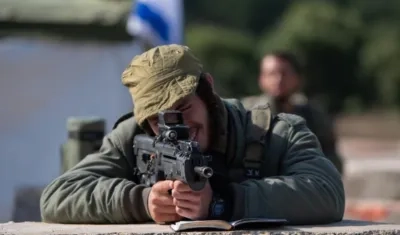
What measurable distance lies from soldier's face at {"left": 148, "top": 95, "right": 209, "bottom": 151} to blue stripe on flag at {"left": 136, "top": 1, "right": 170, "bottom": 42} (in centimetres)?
553

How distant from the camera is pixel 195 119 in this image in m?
4.34

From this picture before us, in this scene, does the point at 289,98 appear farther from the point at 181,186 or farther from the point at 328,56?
the point at 328,56

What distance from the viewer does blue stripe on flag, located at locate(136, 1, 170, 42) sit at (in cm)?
992

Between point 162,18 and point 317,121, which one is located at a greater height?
point 162,18

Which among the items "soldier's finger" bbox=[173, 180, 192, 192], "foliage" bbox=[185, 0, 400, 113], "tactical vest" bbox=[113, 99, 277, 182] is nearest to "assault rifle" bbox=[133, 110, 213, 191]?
"soldier's finger" bbox=[173, 180, 192, 192]

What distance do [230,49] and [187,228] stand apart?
119ft

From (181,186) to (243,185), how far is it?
1.12ft

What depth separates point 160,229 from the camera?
4047 mm

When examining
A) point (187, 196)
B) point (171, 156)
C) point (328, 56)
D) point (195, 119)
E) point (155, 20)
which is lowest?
point (187, 196)

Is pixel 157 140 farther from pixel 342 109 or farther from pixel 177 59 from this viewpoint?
pixel 342 109

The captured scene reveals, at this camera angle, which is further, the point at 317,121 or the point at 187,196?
the point at 317,121

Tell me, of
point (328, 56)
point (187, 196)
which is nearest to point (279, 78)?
point (187, 196)

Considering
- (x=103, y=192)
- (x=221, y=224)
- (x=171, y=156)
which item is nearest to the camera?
(x=221, y=224)

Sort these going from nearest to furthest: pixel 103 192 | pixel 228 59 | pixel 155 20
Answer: pixel 103 192 → pixel 155 20 → pixel 228 59
